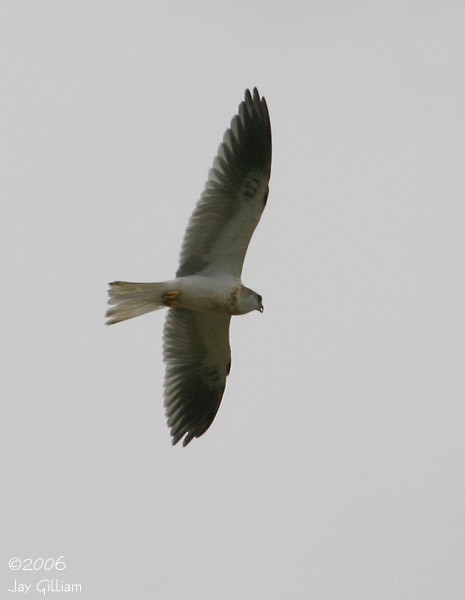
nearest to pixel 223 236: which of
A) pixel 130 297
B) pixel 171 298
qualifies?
pixel 171 298

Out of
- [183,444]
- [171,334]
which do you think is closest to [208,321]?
[171,334]

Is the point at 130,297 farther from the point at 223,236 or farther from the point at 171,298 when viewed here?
the point at 223,236

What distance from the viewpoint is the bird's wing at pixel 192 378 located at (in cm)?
1191

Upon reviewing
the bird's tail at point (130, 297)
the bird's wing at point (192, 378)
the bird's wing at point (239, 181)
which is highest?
the bird's wing at point (239, 181)

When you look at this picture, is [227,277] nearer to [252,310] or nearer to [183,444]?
[252,310]

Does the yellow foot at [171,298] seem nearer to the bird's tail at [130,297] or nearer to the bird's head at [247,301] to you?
the bird's tail at [130,297]

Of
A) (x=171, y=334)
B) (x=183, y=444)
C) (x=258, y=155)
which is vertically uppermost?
(x=258, y=155)

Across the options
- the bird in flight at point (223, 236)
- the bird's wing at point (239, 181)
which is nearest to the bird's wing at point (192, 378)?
the bird in flight at point (223, 236)

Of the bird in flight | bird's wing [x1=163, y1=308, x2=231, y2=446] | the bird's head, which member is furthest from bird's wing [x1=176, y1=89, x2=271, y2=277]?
bird's wing [x1=163, y1=308, x2=231, y2=446]

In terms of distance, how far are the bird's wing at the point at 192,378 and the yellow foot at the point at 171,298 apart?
649 mm

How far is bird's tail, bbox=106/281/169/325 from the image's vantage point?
1102 cm

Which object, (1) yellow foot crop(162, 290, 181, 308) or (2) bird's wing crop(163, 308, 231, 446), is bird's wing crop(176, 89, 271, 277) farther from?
(2) bird's wing crop(163, 308, 231, 446)

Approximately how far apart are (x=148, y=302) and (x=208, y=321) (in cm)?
74

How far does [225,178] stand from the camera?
11055mm
